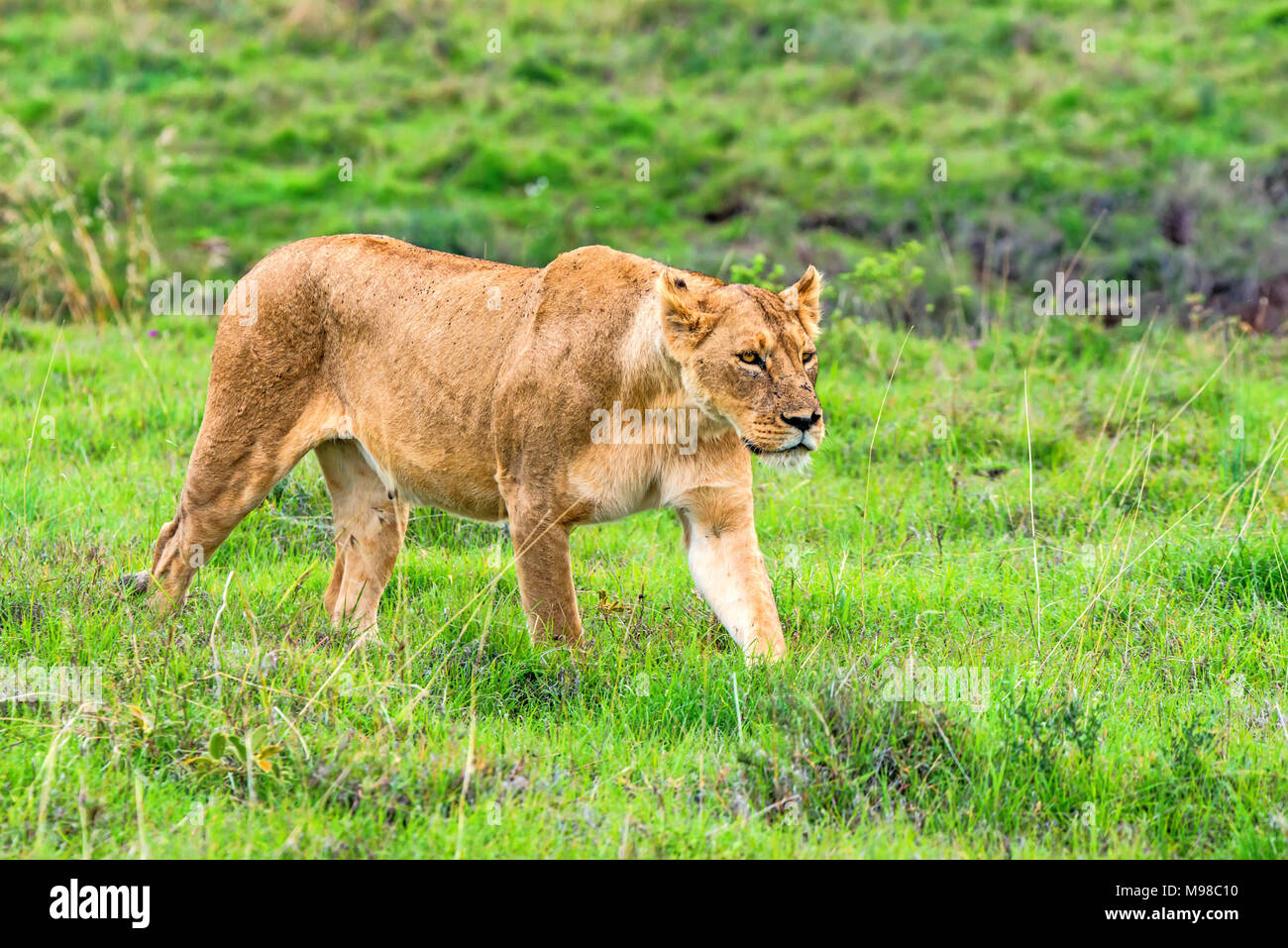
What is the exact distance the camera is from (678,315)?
16.1ft

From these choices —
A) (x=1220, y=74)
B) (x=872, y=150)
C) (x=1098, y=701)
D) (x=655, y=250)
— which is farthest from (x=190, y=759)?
(x=1220, y=74)

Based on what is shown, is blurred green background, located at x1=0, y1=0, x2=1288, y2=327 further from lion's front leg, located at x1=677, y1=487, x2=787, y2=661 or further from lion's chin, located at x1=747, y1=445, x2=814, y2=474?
lion's chin, located at x1=747, y1=445, x2=814, y2=474

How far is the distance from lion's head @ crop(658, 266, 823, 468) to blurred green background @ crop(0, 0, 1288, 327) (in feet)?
14.3

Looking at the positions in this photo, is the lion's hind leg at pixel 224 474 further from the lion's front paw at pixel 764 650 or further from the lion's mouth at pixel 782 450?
the lion's front paw at pixel 764 650

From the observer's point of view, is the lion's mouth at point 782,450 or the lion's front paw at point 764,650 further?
the lion's front paw at point 764,650

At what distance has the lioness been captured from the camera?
5.00 meters

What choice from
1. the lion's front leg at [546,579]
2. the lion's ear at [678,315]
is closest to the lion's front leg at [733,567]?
the lion's front leg at [546,579]

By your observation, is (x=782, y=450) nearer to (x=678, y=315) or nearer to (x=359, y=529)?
(x=678, y=315)

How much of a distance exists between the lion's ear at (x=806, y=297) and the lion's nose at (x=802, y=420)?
527mm

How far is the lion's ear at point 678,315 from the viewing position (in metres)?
4.89

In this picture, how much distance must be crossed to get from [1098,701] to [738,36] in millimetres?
16523

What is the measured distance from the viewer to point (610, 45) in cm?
1981

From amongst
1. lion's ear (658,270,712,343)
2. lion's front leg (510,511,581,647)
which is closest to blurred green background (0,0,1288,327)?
lion's ear (658,270,712,343)

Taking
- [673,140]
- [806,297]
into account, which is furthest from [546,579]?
[673,140]
